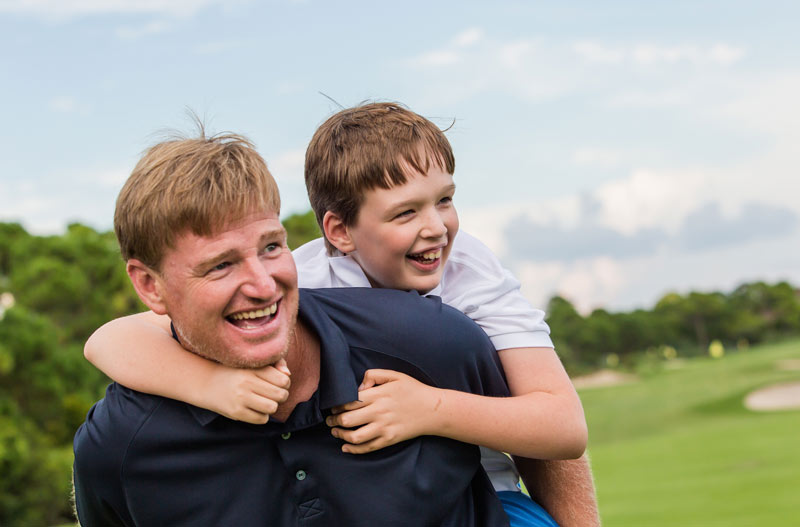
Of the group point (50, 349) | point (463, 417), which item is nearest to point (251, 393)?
point (463, 417)

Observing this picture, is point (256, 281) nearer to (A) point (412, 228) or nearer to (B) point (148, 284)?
(B) point (148, 284)

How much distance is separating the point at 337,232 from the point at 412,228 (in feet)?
1.04

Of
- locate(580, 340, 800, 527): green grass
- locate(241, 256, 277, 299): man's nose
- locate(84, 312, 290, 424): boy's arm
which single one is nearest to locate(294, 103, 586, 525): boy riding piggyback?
locate(84, 312, 290, 424): boy's arm

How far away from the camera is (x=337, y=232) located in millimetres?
2840

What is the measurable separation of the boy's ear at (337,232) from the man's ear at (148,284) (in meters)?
0.74

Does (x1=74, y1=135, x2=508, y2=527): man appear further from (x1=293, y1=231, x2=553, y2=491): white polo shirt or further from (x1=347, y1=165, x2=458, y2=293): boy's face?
(x1=347, y1=165, x2=458, y2=293): boy's face

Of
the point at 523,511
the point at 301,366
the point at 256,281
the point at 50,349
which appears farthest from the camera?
the point at 50,349

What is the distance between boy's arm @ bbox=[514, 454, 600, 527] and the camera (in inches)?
104

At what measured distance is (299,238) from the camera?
2422 cm

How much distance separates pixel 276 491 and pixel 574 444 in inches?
30.5

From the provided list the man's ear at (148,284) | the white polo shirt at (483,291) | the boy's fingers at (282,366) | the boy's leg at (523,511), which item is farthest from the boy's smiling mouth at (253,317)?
the boy's leg at (523,511)

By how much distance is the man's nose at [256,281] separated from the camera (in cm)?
203

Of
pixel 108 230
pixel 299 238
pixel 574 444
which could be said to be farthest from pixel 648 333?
pixel 574 444

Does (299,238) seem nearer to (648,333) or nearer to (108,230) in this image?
(108,230)
